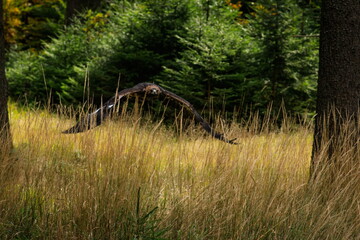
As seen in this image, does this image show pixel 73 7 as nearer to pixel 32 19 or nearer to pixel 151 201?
pixel 32 19

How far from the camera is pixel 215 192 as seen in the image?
3324mm

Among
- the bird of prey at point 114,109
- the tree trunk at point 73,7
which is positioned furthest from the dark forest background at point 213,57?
the tree trunk at point 73,7

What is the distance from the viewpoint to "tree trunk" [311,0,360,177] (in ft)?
13.6

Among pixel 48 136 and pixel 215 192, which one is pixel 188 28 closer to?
pixel 48 136

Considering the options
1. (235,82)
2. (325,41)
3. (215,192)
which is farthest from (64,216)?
(235,82)

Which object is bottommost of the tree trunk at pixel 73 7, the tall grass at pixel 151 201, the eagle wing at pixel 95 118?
the tall grass at pixel 151 201

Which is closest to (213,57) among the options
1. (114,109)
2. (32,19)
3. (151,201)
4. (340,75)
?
(340,75)

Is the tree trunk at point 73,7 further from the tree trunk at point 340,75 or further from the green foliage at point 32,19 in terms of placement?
the tree trunk at point 340,75

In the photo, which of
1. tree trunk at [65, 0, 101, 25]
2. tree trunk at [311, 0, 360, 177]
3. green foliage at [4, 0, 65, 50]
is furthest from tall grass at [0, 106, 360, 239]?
green foliage at [4, 0, 65, 50]

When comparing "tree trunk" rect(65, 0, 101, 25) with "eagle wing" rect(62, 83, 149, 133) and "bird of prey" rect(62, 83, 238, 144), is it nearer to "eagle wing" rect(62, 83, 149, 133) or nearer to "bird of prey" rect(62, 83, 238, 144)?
"bird of prey" rect(62, 83, 238, 144)

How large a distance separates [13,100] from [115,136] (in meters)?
9.63

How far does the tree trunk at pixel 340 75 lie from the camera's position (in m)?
4.15

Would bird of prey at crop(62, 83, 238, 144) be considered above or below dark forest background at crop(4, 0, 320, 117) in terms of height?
below

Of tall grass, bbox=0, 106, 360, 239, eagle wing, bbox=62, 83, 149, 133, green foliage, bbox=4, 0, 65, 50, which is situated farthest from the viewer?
green foliage, bbox=4, 0, 65, 50
